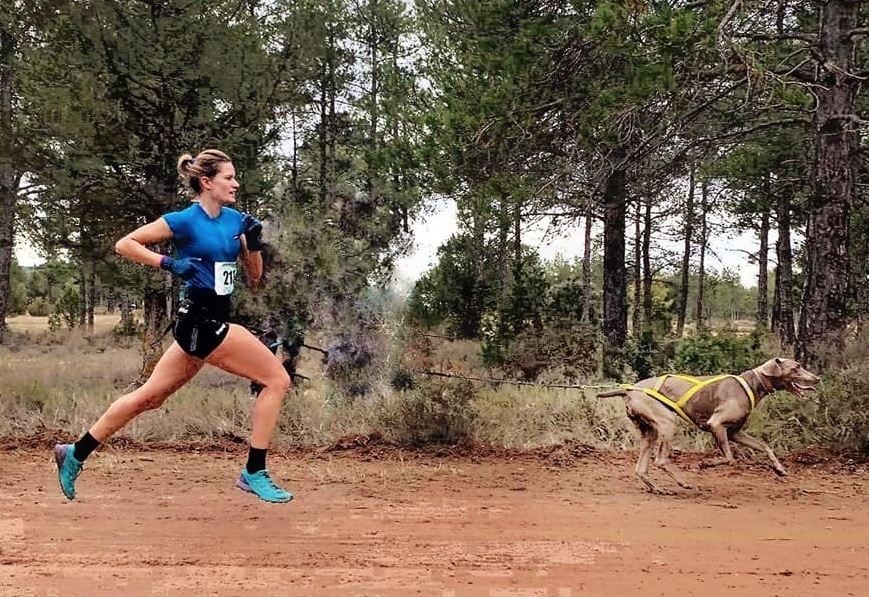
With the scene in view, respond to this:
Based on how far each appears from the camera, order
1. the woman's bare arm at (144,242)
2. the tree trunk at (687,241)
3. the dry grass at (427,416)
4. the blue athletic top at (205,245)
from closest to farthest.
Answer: the woman's bare arm at (144,242), the blue athletic top at (205,245), the dry grass at (427,416), the tree trunk at (687,241)

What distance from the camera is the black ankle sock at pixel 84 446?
5.20m

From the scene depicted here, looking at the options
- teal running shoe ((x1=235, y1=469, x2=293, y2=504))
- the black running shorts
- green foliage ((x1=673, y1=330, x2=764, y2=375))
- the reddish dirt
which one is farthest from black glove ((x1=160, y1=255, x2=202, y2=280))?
green foliage ((x1=673, y1=330, x2=764, y2=375))

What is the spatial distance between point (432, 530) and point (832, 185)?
782 cm

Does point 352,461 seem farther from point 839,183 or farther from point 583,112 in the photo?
point 839,183

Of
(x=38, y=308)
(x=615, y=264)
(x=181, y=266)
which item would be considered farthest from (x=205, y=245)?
(x=38, y=308)

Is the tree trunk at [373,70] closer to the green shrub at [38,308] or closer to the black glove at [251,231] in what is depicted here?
the black glove at [251,231]

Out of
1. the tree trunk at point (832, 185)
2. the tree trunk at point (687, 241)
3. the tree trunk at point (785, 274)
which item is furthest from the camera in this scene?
the tree trunk at point (687, 241)

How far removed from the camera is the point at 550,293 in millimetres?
18016

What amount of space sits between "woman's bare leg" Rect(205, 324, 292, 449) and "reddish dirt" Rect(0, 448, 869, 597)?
766mm

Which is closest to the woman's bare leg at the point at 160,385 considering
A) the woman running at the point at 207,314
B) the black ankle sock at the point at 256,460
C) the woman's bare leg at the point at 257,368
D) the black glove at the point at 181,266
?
the woman running at the point at 207,314

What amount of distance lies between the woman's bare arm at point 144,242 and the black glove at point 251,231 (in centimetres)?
49

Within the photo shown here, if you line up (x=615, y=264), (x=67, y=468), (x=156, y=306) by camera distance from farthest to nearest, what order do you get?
1. (x=615, y=264)
2. (x=156, y=306)
3. (x=67, y=468)

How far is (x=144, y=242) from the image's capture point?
4.88 metres

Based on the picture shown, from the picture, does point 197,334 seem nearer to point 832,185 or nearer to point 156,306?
point 832,185
